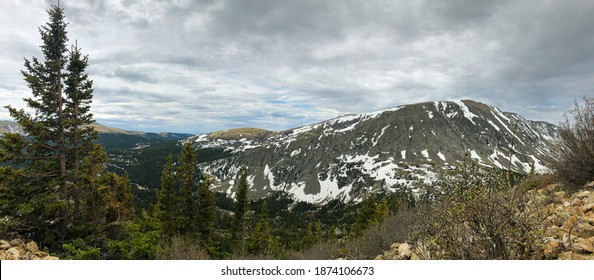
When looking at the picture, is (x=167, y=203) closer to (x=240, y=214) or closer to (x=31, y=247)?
(x=240, y=214)

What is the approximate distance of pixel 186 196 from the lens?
96.9ft

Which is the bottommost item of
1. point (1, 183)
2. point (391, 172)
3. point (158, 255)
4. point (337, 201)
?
point (337, 201)

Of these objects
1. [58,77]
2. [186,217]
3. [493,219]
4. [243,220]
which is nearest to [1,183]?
[58,77]

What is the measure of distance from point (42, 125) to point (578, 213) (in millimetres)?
21881

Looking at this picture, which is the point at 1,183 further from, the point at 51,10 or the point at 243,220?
the point at 243,220

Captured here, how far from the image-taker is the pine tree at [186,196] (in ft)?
95.8

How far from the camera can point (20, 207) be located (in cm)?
1324

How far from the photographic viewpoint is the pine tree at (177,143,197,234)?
2920 cm

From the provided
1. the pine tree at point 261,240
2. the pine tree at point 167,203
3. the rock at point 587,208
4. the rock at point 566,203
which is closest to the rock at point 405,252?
the rock at point 587,208

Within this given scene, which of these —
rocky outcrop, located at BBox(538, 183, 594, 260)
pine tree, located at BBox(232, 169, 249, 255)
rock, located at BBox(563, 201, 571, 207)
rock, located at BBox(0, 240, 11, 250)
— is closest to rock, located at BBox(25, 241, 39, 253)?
rock, located at BBox(0, 240, 11, 250)

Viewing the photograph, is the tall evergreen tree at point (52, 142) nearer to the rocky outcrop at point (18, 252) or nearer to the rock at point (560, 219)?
the rocky outcrop at point (18, 252)

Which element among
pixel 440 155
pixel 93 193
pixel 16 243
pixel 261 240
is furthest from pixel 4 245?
pixel 440 155

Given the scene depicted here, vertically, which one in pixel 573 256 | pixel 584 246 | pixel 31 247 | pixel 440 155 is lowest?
pixel 440 155

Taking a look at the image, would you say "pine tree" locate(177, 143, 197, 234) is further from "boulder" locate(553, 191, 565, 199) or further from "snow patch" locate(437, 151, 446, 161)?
"snow patch" locate(437, 151, 446, 161)
